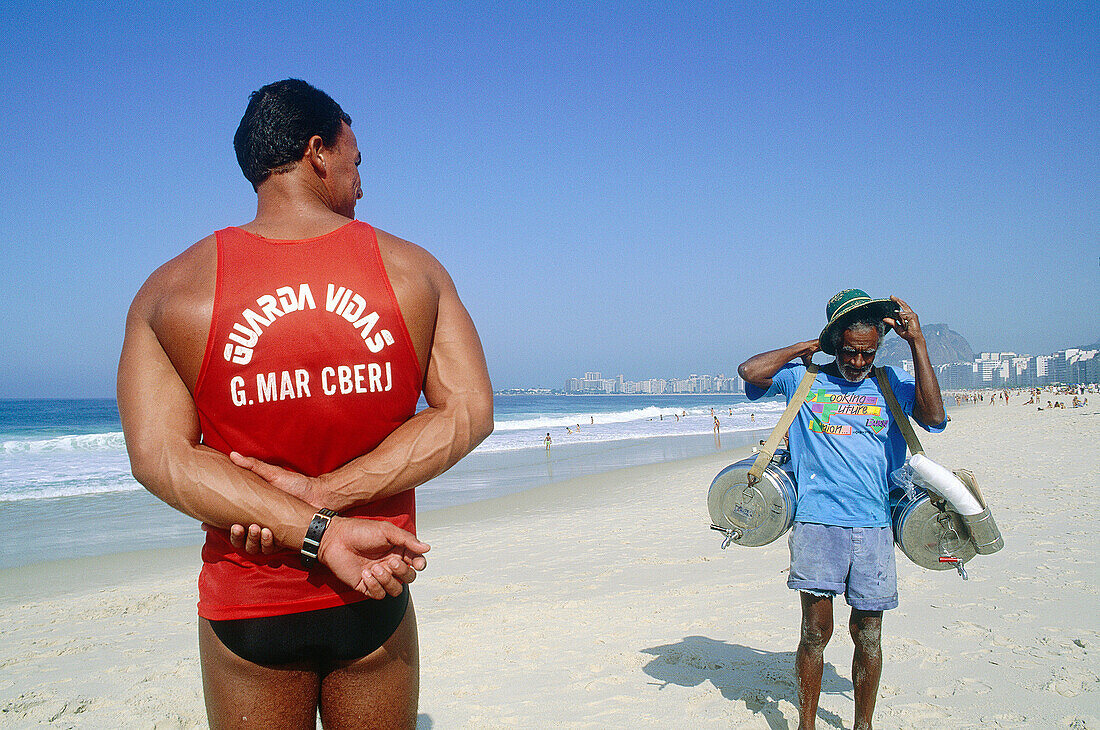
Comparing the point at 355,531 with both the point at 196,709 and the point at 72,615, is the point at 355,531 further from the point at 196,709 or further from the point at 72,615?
the point at 72,615

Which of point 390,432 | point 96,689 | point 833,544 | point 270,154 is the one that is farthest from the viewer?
point 96,689

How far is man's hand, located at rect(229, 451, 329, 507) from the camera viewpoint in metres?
1.46

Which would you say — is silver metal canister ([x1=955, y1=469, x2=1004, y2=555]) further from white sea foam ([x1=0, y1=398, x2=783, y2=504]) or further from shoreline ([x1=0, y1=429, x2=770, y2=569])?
white sea foam ([x1=0, y1=398, x2=783, y2=504])

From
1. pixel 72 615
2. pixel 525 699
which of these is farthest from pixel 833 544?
pixel 72 615

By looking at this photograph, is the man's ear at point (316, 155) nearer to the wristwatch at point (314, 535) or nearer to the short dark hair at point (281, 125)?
the short dark hair at point (281, 125)

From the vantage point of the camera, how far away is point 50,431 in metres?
42.8

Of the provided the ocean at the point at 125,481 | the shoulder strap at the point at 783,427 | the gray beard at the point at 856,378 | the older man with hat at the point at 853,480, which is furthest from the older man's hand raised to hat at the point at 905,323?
the ocean at the point at 125,481

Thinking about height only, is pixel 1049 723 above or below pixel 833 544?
below

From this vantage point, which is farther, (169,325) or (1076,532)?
(1076,532)

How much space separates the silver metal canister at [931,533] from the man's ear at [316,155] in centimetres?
302

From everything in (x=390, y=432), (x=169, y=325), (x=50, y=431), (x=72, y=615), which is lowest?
(x=50, y=431)

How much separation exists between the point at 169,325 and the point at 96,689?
4530mm

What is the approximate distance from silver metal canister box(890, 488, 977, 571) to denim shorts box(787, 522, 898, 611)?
0.10 m

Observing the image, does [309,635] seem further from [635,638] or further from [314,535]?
[635,638]
